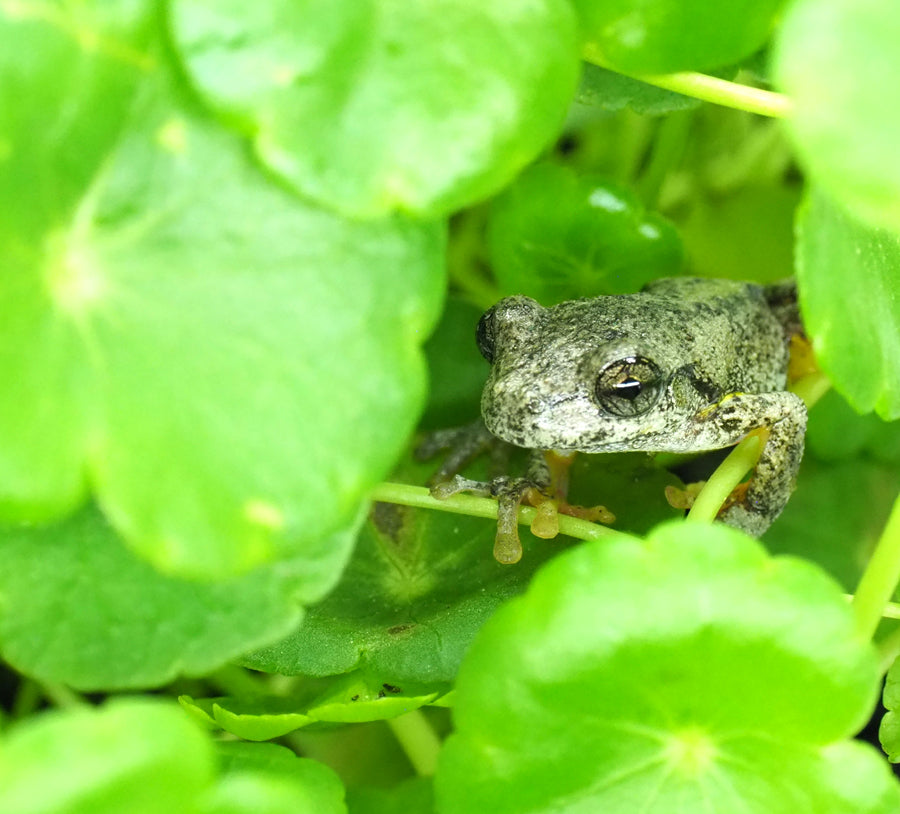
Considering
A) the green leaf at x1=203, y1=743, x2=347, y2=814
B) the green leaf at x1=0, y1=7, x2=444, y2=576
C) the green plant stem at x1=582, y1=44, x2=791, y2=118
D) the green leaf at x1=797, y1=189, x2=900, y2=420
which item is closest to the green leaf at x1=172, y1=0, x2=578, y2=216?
the green leaf at x1=0, y1=7, x2=444, y2=576

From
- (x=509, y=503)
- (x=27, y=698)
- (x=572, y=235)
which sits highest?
(x=572, y=235)

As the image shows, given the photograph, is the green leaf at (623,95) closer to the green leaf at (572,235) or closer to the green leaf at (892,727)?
the green leaf at (572,235)

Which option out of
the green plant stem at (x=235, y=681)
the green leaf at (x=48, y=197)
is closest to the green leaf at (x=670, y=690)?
the green leaf at (x=48, y=197)

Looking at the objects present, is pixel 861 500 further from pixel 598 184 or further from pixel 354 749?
pixel 354 749

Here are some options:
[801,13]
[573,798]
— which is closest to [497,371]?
[573,798]

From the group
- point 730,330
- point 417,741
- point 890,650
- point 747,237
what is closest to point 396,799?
point 417,741

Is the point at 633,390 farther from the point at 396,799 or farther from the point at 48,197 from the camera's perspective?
the point at 48,197

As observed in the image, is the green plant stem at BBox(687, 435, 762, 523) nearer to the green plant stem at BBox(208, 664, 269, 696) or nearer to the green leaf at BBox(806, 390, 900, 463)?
the green leaf at BBox(806, 390, 900, 463)
